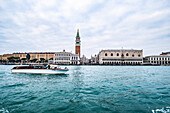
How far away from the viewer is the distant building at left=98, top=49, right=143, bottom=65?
9375 cm

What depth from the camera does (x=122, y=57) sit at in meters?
94.6

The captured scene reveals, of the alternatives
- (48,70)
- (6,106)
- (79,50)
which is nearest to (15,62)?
(79,50)

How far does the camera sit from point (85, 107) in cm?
548

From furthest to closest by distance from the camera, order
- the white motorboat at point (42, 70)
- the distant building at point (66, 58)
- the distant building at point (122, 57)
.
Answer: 1. the distant building at point (122, 57)
2. the distant building at point (66, 58)
3. the white motorboat at point (42, 70)

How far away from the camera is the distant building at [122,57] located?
93.8m

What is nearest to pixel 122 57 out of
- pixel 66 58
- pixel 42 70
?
pixel 66 58

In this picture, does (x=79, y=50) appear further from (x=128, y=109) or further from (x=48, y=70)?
(x=128, y=109)

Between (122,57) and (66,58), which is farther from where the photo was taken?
(122,57)

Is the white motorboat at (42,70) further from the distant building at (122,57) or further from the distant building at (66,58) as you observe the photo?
the distant building at (122,57)

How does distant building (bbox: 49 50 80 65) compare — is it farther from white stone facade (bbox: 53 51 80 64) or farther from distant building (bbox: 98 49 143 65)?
distant building (bbox: 98 49 143 65)

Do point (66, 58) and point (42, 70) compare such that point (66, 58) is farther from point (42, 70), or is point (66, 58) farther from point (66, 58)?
point (42, 70)

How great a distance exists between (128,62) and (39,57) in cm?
7164

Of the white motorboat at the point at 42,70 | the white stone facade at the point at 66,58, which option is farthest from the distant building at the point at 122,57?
the white motorboat at the point at 42,70

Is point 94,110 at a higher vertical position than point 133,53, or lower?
lower
